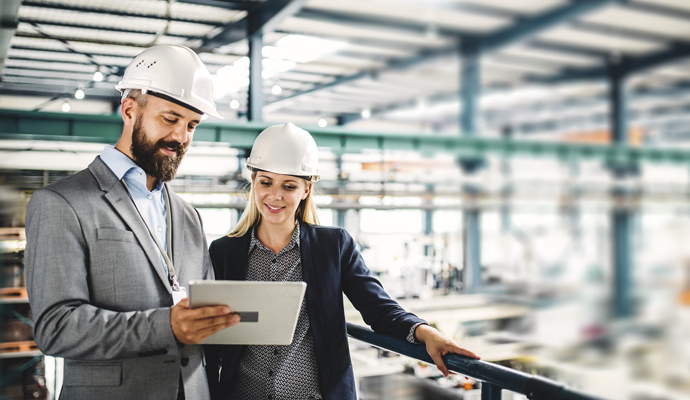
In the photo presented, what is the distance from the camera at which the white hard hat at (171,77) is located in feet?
5.41

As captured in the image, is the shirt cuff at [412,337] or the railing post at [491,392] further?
the shirt cuff at [412,337]

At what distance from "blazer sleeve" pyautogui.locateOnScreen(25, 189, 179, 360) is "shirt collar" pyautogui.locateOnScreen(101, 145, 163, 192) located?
0.23 meters

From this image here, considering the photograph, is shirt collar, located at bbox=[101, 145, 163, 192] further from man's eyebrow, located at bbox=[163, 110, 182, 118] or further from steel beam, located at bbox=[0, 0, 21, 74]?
steel beam, located at bbox=[0, 0, 21, 74]

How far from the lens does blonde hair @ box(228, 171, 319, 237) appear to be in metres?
2.14

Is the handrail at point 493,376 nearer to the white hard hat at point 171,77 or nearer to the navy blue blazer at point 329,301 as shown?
the navy blue blazer at point 329,301

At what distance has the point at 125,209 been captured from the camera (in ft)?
5.22

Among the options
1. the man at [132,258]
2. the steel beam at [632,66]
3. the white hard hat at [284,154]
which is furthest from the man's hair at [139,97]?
the steel beam at [632,66]

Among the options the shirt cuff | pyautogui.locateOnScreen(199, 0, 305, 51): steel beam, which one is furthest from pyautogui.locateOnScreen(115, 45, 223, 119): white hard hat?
pyautogui.locateOnScreen(199, 0, 305, 51): steel beam

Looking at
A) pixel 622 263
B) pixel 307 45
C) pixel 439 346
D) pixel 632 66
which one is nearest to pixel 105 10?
pixel 307 45

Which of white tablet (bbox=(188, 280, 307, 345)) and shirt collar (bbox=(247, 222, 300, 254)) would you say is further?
shirt collar (bbox=(247, 222, 300, 254))

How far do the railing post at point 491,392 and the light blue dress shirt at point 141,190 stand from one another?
3.40ft

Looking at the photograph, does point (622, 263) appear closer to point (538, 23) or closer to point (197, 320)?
point (538, 23)

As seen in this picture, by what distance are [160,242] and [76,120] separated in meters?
4.87

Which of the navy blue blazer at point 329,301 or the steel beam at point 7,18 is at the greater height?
the steel beam at point 7,18
